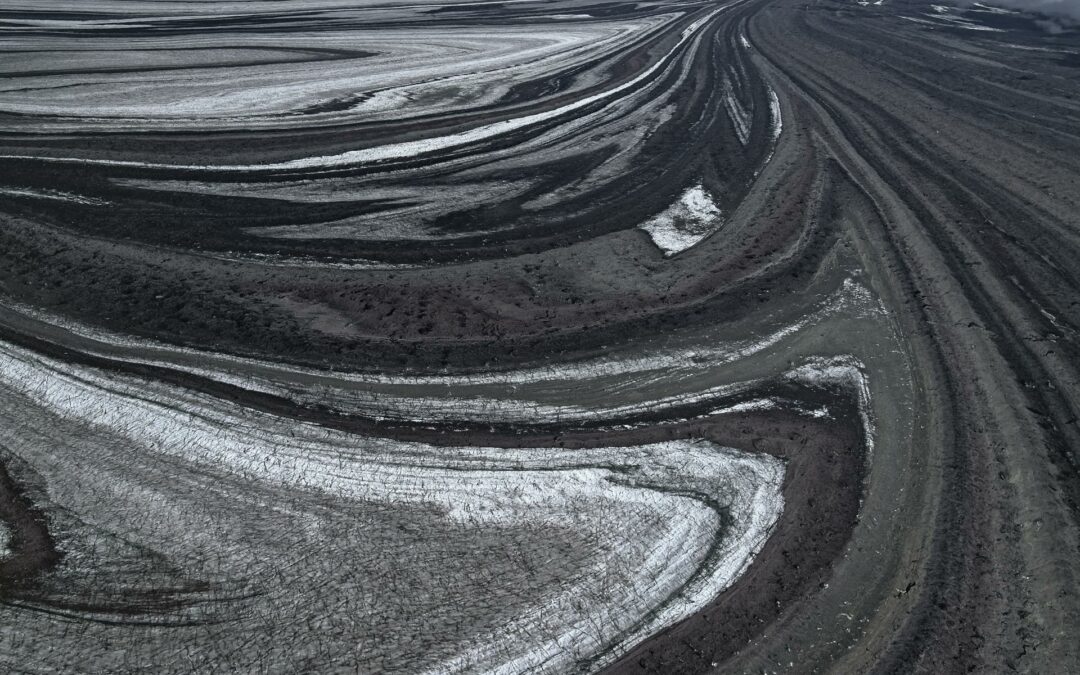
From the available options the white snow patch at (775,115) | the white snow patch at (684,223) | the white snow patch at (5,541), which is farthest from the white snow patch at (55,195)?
the white snow patch at (775,115)

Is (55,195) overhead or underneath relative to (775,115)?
underneath

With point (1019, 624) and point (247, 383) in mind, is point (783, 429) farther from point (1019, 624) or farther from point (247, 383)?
point (247, 383)

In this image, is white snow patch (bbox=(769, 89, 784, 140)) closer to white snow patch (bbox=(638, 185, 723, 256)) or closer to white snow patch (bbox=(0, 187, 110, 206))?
white snow patch (bbox=(638, 185, 723, 256))

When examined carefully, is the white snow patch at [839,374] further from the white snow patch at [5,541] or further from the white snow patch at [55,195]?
the white snow patch at [55,195]

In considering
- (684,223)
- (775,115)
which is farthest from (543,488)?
(775,115)

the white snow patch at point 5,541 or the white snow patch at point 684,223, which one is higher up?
the white snow patch at point 684,223

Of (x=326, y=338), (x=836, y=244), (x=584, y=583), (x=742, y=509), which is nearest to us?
(x=584, y=583)

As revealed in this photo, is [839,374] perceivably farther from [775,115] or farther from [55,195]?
[55,195]

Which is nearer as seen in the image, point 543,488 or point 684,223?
point 543,488

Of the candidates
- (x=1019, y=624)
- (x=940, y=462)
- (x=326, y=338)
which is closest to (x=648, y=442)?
(x=940, y=462)
